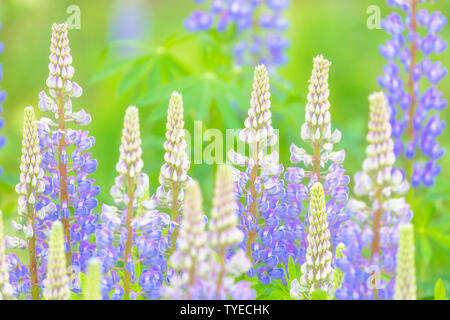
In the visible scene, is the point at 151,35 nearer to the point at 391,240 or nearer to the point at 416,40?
the point at 416,40

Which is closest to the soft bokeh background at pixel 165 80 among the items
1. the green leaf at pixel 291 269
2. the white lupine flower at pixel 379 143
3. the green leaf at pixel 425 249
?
the green leaf at pixel 425 249

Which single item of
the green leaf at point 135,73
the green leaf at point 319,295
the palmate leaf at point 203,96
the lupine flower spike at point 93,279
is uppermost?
the green leaf at point 135,73

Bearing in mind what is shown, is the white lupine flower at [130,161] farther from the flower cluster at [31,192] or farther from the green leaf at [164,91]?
the green leaf at [164,91]

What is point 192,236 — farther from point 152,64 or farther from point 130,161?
point 152,64

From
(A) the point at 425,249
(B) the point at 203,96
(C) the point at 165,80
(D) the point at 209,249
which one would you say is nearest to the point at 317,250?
(D) the point at 209,249

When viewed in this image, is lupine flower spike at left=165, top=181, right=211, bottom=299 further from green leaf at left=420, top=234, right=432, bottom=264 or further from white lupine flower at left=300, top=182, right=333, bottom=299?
green leaf at left=420, top=234, right=432, bottom=264
